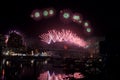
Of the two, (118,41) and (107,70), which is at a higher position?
(118,41)

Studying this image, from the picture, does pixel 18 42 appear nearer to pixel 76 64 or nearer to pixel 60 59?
pixel 60 59

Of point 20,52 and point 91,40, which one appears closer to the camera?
point 20,52

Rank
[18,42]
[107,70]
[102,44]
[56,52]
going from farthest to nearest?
[18,42] → [56,52] → [102,44] → [107,70]

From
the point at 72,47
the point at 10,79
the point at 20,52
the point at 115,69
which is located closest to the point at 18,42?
the point at 20,52

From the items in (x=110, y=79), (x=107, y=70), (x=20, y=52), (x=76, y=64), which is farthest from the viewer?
(x=20, y=52)

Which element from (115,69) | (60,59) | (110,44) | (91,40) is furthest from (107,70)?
(91,40)

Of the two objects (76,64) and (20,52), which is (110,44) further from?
(20,52)

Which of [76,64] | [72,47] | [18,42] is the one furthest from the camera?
[72,47]

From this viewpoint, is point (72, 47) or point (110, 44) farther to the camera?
point (72, 47)

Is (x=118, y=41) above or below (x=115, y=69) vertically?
above
